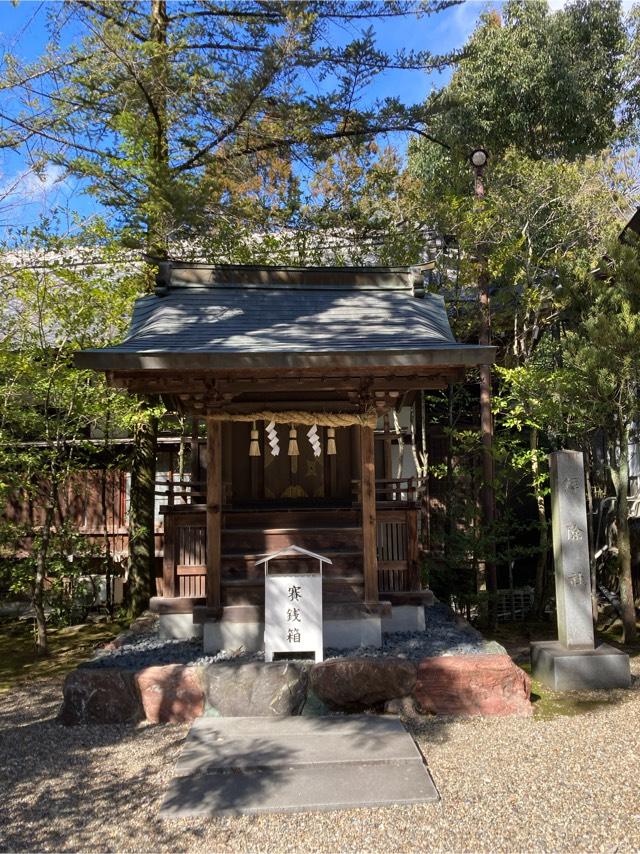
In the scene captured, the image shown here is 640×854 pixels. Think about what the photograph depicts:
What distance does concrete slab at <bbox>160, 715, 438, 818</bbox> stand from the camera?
410cm

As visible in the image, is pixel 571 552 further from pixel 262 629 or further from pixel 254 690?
pixel 254 690

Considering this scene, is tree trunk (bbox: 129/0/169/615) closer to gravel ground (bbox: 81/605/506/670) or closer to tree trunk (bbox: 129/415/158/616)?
tree trunk (bbox: 129/415/158/616)

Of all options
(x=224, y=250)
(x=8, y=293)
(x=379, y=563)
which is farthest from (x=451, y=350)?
(x=224, y=250)

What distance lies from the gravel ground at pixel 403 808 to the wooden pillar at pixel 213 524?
1.56m

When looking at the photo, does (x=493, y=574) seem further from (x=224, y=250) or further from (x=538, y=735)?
(x=224, y=250)

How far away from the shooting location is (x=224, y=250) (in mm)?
11992

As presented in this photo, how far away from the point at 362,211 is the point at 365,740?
10763 mm

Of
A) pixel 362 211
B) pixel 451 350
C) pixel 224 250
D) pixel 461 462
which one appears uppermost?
pixel 362 211

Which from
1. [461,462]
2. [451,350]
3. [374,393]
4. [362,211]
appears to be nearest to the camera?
[451,350]

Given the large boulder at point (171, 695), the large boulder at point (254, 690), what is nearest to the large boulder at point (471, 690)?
the large boulder at point (254, 690)

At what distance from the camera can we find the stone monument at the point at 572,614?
6.55m

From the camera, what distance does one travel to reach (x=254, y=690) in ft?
18.7

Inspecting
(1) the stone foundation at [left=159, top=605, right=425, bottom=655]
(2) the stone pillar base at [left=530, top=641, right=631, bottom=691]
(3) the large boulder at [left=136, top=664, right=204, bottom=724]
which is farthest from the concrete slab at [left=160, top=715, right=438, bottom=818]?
(2) the stone pillar base at [left=530, top=641, right=631, bottom=691]

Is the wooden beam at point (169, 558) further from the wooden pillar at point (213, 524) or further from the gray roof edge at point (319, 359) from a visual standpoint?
the gray roof edge at point (319, 359)
